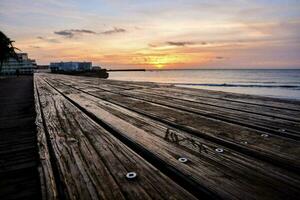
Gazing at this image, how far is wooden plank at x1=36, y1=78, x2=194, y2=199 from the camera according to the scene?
1.11 metres

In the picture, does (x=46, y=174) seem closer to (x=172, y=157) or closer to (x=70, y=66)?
(x=172, y=157)

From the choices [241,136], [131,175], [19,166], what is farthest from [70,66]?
[131,175]

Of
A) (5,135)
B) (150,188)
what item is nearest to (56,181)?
(150,188)

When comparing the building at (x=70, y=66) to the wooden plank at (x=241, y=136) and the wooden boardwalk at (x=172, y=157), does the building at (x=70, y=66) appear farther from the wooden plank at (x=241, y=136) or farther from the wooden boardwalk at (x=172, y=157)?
the wooden boardwalk at (x=172, y=157)

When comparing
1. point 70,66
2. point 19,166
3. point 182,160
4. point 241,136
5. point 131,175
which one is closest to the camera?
point 131,175

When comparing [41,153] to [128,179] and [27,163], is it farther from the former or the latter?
[128,179]

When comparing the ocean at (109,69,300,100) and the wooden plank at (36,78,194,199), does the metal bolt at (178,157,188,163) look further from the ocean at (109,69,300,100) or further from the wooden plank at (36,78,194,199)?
the ocean at (109,69,300,100)

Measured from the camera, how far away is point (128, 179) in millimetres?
1247

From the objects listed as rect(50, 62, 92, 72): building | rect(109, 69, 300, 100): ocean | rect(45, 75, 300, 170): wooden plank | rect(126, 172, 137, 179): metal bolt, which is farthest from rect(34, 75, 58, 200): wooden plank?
rect(50, 62, 92, 72): building

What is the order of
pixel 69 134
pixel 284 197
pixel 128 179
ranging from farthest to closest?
pixel 69 134
pixel 128 179
pixel 284 197

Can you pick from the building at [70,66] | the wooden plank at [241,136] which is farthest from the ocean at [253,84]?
the building at [70,66]

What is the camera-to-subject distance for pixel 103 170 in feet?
4.46

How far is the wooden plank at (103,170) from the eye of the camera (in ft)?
3.63

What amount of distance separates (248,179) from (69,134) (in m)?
1.43
